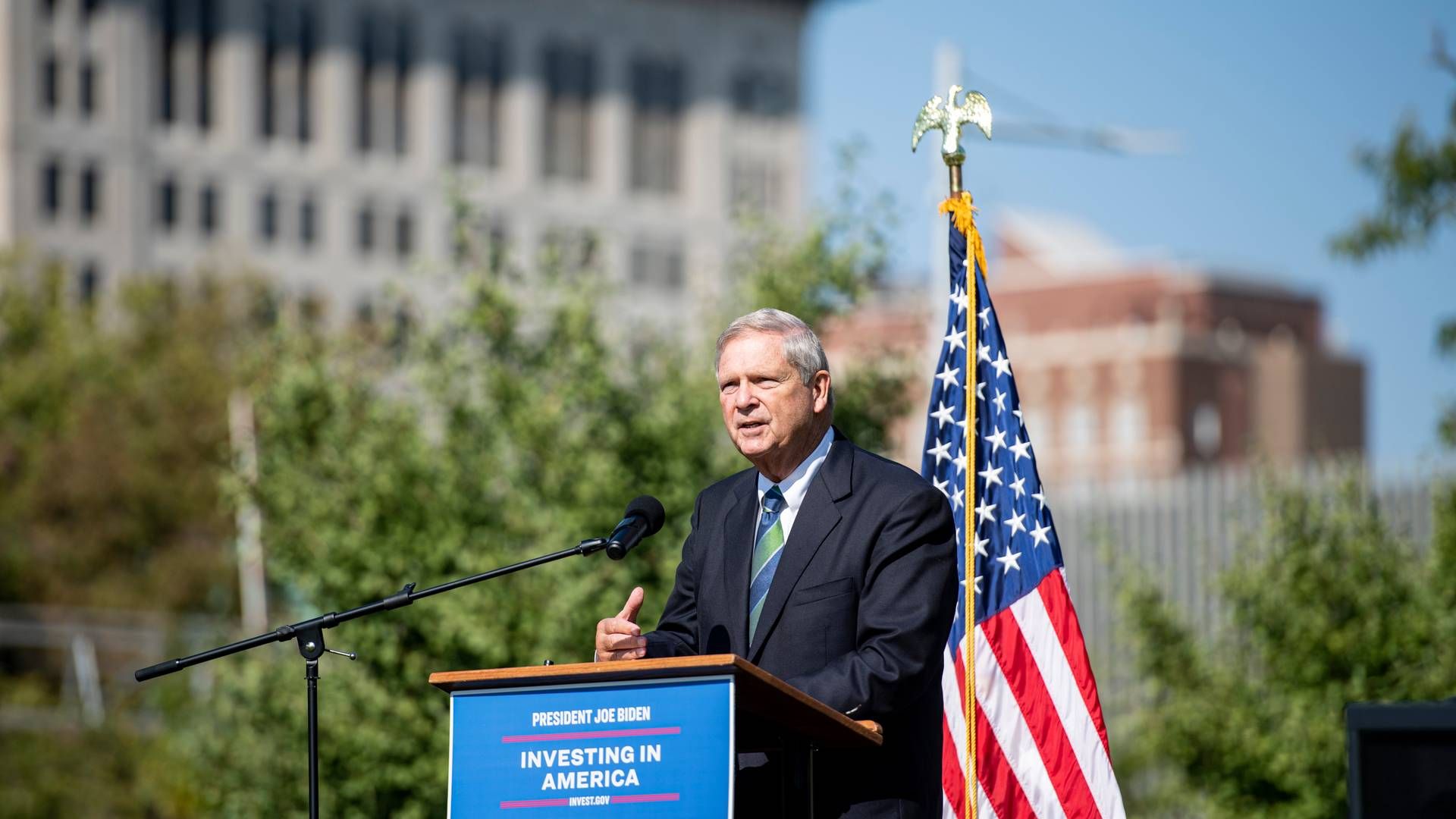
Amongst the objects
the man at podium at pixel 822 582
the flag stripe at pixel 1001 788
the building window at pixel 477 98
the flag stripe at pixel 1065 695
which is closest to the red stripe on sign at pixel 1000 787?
the flag stripe at pixel 1001 788

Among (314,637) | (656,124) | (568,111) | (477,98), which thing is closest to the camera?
(314,637)

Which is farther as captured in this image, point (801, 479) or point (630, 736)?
point (801, 479)

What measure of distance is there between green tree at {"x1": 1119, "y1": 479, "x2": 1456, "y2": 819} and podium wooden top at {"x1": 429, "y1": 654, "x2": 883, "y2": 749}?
449 inches

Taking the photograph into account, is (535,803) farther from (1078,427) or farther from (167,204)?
(1078,427)

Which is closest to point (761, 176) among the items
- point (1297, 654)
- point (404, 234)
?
point (404, 234)

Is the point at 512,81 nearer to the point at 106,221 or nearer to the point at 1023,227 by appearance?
the point at 106,221

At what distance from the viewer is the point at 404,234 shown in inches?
3607

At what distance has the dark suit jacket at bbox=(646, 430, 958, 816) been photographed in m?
5.78

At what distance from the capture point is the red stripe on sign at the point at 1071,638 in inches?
310

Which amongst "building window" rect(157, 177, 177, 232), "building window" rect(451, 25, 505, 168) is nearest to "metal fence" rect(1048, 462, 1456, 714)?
"building window" rect(157, 177, 177, 232)

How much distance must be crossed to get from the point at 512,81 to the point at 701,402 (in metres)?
78.4

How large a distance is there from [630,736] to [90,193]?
80.2 m

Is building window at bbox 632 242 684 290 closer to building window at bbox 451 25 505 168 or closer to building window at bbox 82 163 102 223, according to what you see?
building window at bbox 451 25 505 168

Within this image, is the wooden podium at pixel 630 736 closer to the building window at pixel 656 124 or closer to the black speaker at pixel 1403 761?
the black speaker at pixel 1403 761
